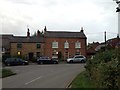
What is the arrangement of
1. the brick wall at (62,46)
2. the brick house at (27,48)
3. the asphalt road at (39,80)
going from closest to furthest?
the asphalt road at (39,80)
the brick house at (27,48)
the brick wall at (62,46)

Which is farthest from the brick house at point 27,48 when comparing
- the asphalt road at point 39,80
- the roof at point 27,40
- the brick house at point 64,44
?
the asphalt road at point 39,80

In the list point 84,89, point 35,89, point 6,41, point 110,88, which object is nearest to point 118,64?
point 110,88

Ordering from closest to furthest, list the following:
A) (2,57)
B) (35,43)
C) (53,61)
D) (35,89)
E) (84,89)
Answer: (84,89)
(35,89)
(53,61)
(2,57)
(35,43)

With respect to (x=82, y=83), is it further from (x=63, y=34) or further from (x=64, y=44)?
(x=63, y=34)

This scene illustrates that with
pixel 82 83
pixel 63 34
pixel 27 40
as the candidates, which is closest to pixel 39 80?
pixel 82 83

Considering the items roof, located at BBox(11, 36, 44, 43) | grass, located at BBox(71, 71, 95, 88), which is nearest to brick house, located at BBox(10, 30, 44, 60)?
roof, located at BBox(11, 36, 44, 43)

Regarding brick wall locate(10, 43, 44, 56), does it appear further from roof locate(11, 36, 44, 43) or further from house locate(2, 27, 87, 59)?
roof locate(11, 36, 44, 43)

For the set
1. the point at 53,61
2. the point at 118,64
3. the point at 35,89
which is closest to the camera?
the point at 118,64

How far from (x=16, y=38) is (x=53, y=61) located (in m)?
19.6

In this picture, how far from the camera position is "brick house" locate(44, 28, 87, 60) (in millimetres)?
80438

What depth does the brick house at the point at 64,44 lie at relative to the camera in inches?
3167

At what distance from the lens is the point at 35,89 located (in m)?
19.6

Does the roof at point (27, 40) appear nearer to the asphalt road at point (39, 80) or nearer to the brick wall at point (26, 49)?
the brick wall at point (26, 49)

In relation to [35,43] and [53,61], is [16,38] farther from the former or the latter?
[53,61]
